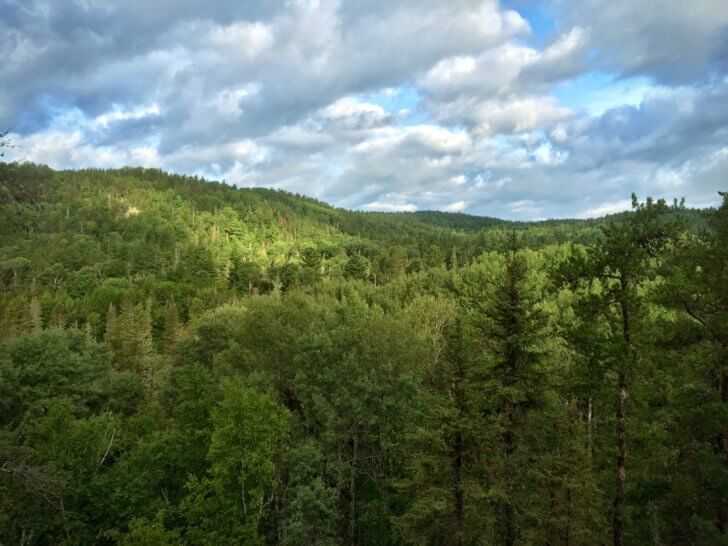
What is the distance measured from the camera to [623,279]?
49.6ft

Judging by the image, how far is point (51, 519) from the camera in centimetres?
2131

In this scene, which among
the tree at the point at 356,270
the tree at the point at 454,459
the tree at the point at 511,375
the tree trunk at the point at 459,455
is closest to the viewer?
the tree at the point at 511,375

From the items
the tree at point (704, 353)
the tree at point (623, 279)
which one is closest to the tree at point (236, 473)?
the tree at point (623, 279)

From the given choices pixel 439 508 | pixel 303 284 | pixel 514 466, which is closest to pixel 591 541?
pixel 514 466

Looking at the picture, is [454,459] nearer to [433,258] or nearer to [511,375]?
[511,375]

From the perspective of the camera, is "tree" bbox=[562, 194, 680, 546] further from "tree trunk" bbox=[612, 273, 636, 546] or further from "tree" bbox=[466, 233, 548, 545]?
"tree" bbox=[466, 233, 548, 545]

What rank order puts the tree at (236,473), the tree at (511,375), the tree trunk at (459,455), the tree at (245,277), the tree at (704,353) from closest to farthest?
the tree at (704,353), the tree at (511,375), the tree trunk at (459,455), the tree at (236,473), the tree at (245,277)

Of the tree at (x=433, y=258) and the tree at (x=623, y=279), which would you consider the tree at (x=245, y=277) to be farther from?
the tree at (x=623, y=279)

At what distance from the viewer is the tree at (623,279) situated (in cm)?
1463

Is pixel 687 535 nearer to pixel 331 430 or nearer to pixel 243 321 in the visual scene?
pixel 331 430

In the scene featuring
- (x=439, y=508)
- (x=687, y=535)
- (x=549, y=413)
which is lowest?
(x=687, y=535)

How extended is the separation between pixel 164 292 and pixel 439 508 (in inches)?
3689

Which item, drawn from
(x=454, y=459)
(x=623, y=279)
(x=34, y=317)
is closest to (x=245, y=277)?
(x=34, y=317)

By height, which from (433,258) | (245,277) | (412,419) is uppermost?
(433,258)
